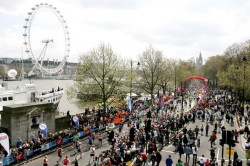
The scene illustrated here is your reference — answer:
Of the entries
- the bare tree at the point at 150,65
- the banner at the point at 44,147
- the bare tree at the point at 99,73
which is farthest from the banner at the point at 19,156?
the bare tree at the point at 150,65

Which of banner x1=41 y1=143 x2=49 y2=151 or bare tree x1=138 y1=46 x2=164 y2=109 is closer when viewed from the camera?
banner x1=41 y1=143 x2=49 y2=151

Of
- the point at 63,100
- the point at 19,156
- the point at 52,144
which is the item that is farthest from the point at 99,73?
the point at 63,100

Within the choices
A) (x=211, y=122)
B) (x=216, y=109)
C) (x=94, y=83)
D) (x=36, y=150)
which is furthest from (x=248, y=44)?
(x=36, y=150)

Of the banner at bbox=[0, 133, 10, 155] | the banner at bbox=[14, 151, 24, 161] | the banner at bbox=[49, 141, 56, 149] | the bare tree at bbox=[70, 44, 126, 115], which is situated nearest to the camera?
the banner at bbox=[0, 133, 10, 155]

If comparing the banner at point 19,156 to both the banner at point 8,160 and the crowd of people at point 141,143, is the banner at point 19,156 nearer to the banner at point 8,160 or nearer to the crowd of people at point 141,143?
the crowd of people at point 141,143

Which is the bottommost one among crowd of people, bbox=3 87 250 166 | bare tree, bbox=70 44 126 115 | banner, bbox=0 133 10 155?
crowd of people, bbox=3 87 250 166

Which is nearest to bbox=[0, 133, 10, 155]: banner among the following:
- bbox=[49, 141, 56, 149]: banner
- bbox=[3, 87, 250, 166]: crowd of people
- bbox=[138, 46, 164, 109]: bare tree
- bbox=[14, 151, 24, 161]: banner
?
bbox=[3, 87, 250, 166]: crowd of people

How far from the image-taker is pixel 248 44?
70875 mm

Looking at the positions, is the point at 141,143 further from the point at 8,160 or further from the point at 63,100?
the point at 63,100

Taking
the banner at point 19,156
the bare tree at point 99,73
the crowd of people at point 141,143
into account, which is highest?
the bare tree at point 99,73

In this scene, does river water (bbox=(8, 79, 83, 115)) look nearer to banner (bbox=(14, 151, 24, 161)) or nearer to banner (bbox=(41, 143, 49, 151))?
banner (bbox=(41, 143, 49, 151))

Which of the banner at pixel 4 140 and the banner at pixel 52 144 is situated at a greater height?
the banner at pixel 4 140

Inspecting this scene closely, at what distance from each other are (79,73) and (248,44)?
178 ft

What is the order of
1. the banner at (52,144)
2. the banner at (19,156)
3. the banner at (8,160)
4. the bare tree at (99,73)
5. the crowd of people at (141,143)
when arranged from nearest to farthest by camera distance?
the crowd of people at (141,143) → the banner at (8,160) → the banner at (19,156) → the banner at (52,144) → the bare tree at (99,73)
